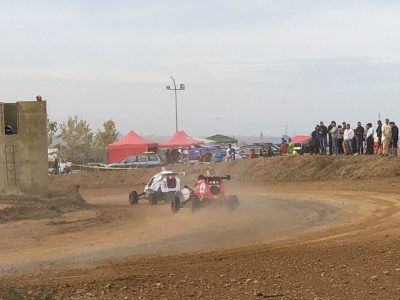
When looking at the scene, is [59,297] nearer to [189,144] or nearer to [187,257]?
[187,257]

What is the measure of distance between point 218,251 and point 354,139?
22.6 metres

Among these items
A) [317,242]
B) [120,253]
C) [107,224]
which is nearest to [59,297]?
[120,253]

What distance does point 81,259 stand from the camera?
38.7 feet

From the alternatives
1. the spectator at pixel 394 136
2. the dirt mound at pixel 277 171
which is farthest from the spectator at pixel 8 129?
the spectator at pixel 394 136

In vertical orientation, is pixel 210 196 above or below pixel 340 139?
below

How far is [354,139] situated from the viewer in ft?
108

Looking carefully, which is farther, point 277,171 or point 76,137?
point 76,137

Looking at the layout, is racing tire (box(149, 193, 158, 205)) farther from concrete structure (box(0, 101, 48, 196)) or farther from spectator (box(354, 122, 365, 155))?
spectator (box(354, 122, 365, 155))

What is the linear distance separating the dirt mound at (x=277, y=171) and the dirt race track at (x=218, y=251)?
5124 mm

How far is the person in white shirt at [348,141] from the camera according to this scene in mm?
32500

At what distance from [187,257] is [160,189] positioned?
12.4m

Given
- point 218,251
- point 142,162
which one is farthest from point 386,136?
point 142,162

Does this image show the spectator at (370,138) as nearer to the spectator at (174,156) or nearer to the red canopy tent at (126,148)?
the spectator at (174,156)

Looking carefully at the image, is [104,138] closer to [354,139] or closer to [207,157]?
[207,157]
